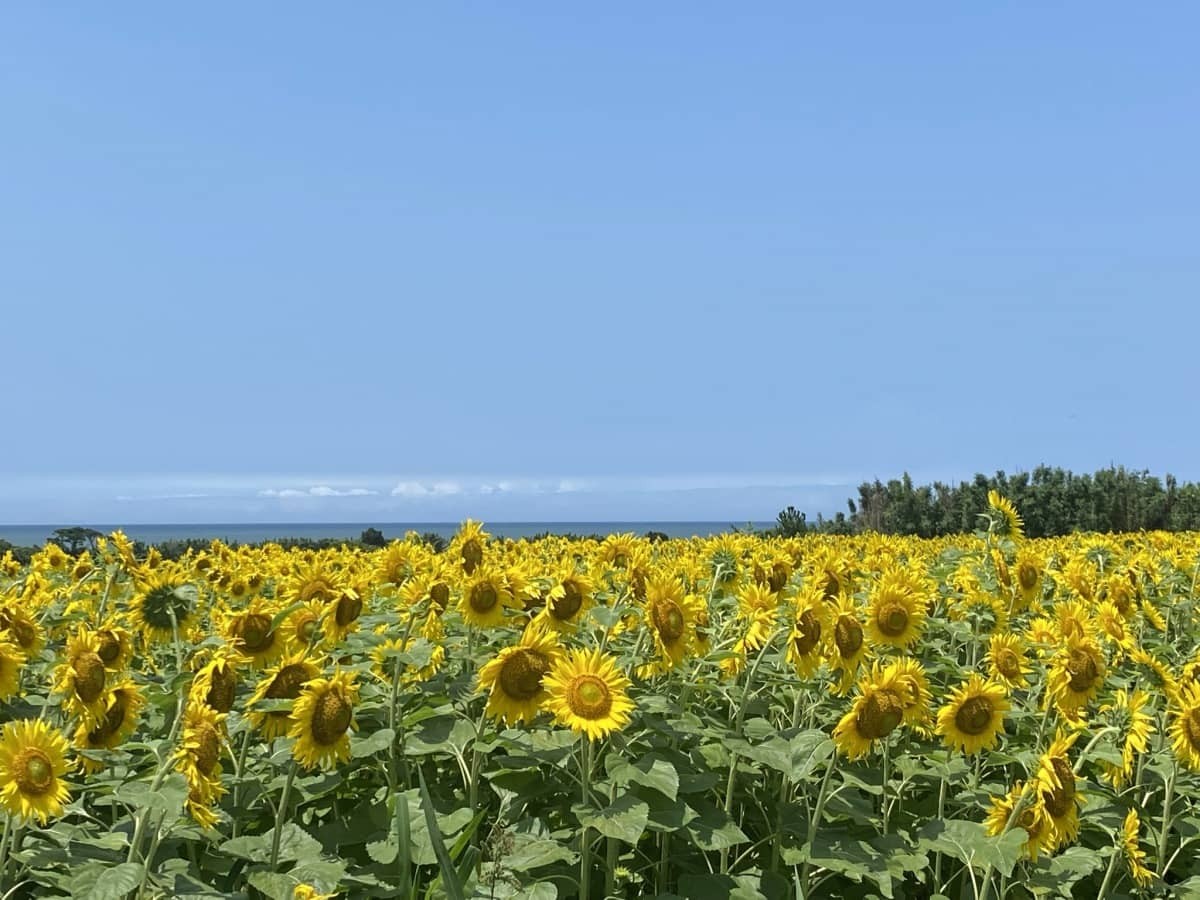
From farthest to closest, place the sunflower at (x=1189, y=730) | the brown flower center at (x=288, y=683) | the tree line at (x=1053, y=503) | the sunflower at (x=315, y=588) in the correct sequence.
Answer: the tree line at (x=1053, y=503) < the sunflower at (x=315, y=588) < the sunflower at (x=1189, y=730) < the brown flower center at (x=288, y=683)

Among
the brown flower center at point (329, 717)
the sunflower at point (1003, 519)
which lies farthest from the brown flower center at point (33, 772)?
the sunflower at point (1003, 519)

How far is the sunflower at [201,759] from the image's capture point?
3.13 meters

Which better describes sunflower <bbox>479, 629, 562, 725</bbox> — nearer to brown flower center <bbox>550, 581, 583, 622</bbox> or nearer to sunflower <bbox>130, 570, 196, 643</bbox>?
brown flower center <bbox>550, 581, 583, 622</bbox>

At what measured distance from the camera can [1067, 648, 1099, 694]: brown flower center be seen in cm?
442

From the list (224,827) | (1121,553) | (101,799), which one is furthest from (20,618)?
(1121,553)

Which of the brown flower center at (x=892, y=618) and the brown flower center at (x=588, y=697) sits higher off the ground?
the brown flower center at (x=892, y=618)

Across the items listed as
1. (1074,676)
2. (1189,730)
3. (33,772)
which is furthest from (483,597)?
(1189,730)

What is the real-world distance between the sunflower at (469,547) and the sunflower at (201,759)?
172 cm

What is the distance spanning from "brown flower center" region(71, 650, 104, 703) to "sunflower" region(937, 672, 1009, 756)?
3243 mm

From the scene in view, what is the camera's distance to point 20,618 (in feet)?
14.9

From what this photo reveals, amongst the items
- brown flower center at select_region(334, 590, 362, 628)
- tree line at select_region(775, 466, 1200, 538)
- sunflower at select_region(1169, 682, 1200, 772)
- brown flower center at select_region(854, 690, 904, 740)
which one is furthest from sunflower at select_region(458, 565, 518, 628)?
tree line at select_region(775, 466, 1200, 538)

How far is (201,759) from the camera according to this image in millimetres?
3186

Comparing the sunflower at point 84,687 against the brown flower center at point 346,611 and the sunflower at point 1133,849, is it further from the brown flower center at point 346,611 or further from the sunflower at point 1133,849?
the sunflower at point 1133,849

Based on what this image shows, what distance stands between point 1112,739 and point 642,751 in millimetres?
2267
